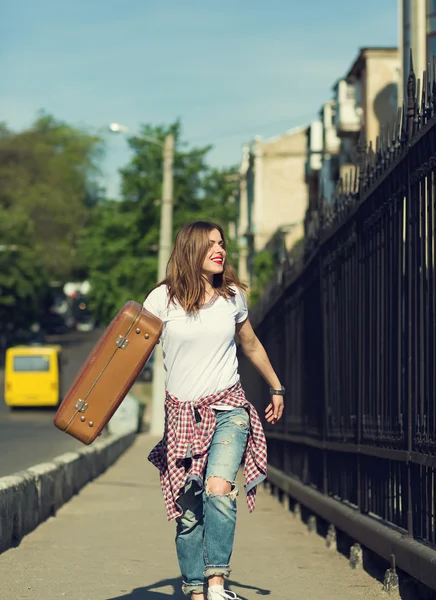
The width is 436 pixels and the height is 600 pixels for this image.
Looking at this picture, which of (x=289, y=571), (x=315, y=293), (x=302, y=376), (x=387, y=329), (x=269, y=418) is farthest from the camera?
(x=302, y=376)

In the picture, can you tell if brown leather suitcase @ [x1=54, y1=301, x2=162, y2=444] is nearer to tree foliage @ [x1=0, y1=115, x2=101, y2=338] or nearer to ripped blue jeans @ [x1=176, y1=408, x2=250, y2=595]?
ripped blue jeans @ [x1=176, y1=408, x2=250, y2=595]

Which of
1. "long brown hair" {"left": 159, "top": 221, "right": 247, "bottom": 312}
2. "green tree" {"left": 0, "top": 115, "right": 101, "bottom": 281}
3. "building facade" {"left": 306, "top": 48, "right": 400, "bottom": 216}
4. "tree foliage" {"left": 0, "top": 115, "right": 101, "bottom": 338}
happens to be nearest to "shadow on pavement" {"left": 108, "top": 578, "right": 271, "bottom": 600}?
"long brown hair" {"left": 159, "top": 221, "right": 247, "bottom": 312}

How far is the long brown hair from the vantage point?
5.45m

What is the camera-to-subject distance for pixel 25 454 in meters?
19.8

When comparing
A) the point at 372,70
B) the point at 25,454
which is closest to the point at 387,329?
the point at 25,454

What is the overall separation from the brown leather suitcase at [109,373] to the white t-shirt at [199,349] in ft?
0.42

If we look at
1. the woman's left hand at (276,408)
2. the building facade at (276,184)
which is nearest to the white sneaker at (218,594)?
the woman's left hand at (276,408)

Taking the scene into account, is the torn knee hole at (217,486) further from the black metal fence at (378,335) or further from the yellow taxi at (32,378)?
the yellow taxi at (32,378)

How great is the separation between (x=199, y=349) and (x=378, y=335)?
1.65 metres

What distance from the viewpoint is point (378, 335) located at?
22.2ft

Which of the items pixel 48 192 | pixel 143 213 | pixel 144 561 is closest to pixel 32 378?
pixel 143 213

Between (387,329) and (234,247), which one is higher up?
(234,247)

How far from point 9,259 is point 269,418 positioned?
7323 centimetres

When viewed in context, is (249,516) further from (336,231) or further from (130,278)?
(130,278)
